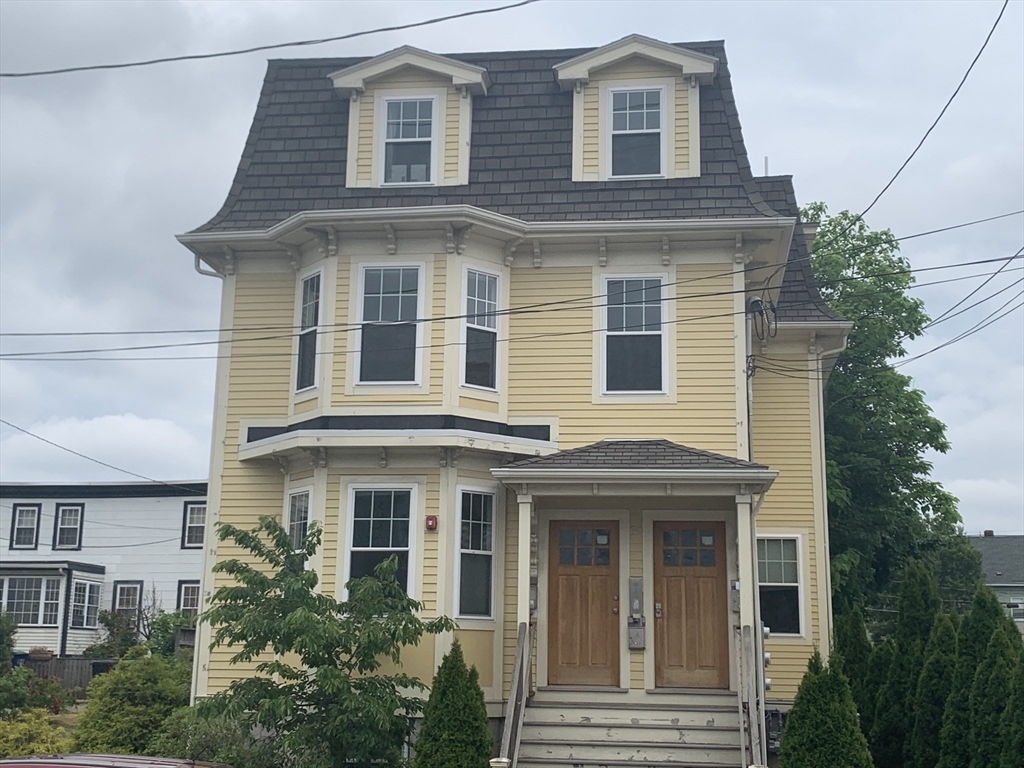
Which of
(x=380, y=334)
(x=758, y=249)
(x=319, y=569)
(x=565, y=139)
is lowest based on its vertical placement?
(x=319, y=569)

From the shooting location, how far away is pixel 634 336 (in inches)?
606

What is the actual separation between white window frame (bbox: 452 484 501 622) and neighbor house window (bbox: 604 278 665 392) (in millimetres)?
2123

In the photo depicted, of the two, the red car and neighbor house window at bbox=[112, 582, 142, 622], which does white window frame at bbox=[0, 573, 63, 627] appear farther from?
the red car

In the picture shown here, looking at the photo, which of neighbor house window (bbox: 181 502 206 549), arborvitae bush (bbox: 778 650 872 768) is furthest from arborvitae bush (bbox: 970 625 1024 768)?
neighbor house window (bbox: 181 502 206 549)

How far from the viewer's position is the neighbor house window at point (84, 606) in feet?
117

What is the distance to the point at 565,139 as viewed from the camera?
53.7 feet

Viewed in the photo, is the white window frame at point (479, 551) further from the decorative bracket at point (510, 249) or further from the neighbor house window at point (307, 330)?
the decorative bracket at point (510, 249)

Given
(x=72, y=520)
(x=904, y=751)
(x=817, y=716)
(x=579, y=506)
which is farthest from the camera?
(x=72, y=520)

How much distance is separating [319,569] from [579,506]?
3396 millimetres

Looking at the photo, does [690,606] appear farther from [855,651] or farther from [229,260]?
[229,260]

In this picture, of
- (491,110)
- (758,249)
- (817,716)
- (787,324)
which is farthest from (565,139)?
(817,716)

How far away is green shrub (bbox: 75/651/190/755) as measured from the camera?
47.1ft

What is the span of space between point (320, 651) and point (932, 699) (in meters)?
7.09

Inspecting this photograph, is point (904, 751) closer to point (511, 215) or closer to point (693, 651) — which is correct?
point (693, 651)
